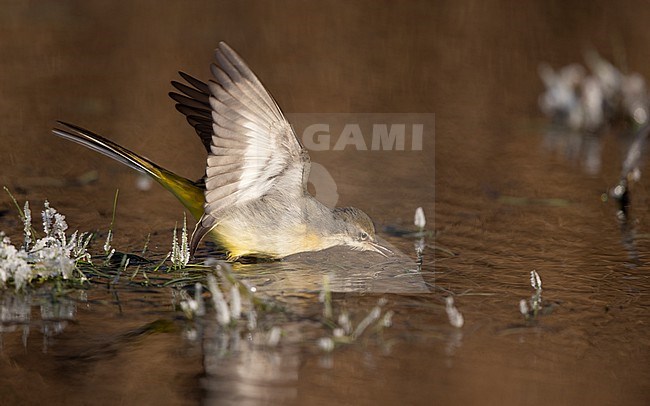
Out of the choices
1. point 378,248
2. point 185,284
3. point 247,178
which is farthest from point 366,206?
point 185,284

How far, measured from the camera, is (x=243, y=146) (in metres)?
5.00

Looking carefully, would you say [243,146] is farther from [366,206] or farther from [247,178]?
[366,206]

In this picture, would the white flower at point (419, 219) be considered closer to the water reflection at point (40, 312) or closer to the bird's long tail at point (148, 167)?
the bird's long tail at point (148, 167)

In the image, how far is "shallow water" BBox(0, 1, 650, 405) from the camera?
4199 mm

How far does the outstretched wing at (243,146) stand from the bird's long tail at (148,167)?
24 cm

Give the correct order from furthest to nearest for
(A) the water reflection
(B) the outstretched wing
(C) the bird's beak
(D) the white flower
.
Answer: (D) the white flower → (C) the bird's beak → (B) the outstretched wing → (A) the water reflection

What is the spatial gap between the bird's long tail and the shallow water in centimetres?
44

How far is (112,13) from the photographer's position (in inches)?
450

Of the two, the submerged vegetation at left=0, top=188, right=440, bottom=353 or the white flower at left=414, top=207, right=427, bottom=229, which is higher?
the white flower at left=414, top=207, right=427, bottom=229

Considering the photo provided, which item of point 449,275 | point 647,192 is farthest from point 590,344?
point 647,192

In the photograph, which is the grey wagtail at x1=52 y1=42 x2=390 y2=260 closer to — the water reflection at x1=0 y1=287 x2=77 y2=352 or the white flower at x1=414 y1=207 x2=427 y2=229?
the white flower at x1=414 y1=207 x2=427 y2=229

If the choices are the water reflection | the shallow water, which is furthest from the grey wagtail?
the water reflection

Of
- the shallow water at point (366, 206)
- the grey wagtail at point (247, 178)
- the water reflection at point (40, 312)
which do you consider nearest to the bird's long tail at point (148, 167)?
the grey wagtail at point (247, 178)

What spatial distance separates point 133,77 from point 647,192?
14.9 ft
